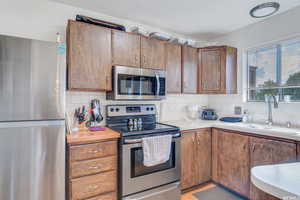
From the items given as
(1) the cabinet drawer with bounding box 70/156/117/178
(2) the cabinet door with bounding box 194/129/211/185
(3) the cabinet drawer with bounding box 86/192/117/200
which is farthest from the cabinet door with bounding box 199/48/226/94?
(3) the cabinet drawer with bounding box 86/192/117/200

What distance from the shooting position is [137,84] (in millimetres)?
2279

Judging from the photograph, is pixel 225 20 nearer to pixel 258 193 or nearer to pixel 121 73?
pixel 121 73

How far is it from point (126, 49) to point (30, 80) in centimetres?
118

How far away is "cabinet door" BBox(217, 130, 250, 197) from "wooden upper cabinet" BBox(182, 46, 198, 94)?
0.84 metres

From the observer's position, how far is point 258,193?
2000 millimetres

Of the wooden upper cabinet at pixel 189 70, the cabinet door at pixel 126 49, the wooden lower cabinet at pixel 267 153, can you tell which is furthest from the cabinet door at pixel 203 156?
the cabinet door at pixel 126 49

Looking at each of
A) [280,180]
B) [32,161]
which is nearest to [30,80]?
[32,161]

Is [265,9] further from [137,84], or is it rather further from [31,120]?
[31,120]

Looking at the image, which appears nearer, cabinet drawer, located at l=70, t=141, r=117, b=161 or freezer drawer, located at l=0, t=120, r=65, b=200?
freezer drawer, located at l=0, t=120, r=65, b=200

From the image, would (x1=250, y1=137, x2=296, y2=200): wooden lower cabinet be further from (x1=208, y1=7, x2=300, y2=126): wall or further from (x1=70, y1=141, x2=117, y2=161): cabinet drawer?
(x1=70, y1=141, x2=117, y2=161): cabinet drawer

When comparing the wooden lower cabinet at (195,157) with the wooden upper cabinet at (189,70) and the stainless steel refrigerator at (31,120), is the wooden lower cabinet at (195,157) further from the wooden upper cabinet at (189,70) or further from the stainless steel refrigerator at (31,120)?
the stainless steel refrigerator at (31,120)

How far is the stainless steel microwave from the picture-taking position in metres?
2.13

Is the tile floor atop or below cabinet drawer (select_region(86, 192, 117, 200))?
below

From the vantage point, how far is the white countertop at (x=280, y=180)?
0.66m
